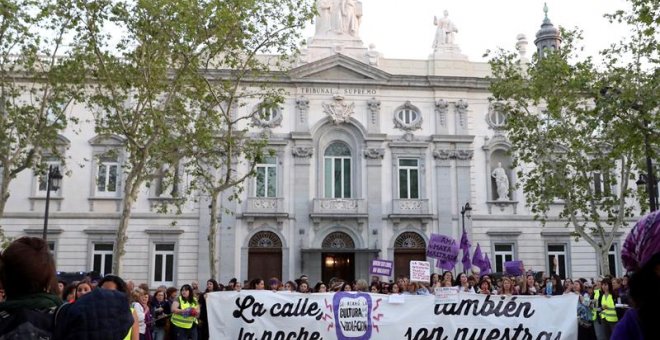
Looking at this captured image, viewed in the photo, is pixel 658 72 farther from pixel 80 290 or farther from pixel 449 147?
pixel 449 147

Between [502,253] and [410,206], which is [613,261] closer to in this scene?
[502,253]

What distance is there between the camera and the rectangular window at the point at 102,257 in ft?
104

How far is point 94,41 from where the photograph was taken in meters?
21.6

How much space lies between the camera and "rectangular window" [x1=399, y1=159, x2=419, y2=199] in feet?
110

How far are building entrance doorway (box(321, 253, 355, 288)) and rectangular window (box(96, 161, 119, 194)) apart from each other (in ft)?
36.1

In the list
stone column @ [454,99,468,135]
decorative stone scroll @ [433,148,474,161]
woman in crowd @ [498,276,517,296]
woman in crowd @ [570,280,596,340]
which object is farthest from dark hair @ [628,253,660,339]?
stone column @ [454,99,468,135]

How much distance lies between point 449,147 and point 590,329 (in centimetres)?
1894

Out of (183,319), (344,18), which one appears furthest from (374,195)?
(183,319)

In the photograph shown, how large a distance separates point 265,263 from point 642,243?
30220mm

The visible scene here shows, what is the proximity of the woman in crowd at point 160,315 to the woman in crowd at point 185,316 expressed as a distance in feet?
2.84

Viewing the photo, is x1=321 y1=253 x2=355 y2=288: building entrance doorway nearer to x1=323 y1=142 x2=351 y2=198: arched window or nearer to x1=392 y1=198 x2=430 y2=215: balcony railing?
x1=323 y1=142 x2=351 y2=198: arched window

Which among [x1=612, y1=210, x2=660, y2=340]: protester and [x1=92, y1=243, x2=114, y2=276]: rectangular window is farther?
[x1=92, y1=243, x2=114, y2=276]: rectangular window

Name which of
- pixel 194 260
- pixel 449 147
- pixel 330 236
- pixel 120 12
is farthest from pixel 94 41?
pixel 449 147

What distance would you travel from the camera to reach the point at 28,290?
3.80 m
